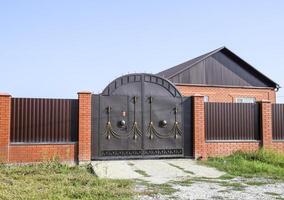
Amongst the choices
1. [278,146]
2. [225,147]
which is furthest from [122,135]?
[278,146]

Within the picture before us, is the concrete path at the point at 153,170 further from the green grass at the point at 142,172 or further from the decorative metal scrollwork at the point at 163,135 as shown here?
the decorative metal scrollwork at the point at 163,135

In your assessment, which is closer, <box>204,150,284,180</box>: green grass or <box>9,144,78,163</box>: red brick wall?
<box>204,150,284,180</box>: green grass

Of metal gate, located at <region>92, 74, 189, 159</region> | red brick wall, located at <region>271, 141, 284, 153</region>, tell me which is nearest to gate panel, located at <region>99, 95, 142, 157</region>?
metal gate, located at <region>92, 74, 189, 159</region>

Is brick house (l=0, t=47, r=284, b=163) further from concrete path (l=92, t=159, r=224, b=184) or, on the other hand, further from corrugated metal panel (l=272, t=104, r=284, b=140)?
concrete path (l=92, t=159, r=224, b=184)

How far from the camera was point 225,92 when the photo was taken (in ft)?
85.8

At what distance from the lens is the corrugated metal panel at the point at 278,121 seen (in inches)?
590

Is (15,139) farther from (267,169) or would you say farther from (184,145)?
(267,169)

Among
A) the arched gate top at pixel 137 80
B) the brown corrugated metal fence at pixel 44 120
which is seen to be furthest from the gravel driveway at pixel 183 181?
the arched gate top at pixel 137 80

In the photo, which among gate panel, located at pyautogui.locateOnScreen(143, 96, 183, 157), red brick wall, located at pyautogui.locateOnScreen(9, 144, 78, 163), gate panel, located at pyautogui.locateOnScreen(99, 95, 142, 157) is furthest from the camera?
gate panel, located at pyautogui.locateOnScreen(143, 96, 183, 157)

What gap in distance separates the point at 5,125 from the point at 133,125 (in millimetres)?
4103

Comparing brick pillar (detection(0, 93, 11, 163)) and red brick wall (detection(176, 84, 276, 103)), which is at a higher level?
red brick wall (detection(176, 84, 276, 103))

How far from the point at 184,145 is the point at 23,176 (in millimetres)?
6109

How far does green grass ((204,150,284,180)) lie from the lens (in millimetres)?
11109

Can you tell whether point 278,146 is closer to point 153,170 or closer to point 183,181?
point 153,170
